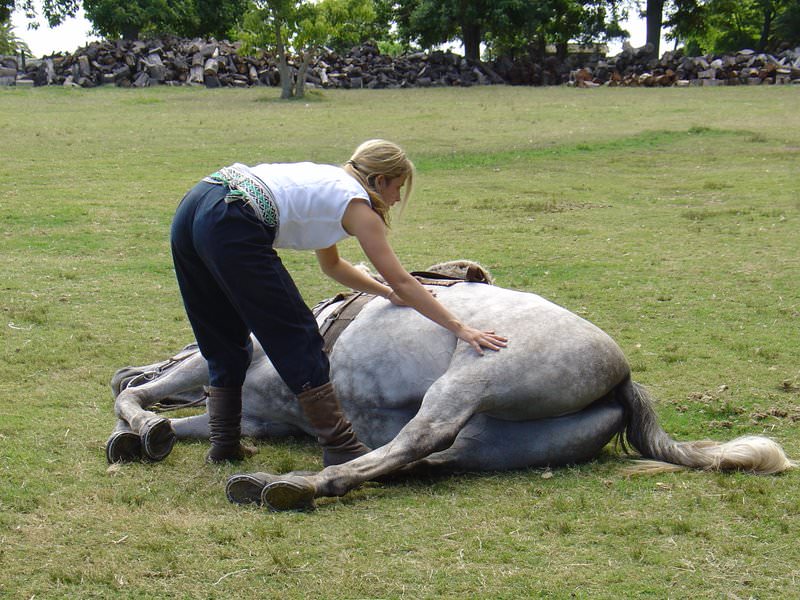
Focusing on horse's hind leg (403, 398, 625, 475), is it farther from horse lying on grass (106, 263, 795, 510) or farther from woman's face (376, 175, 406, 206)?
woman's face (376, 175, 406, 206)

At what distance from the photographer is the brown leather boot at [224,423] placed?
4809mm

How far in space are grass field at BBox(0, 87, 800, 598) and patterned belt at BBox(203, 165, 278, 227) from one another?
1240mm

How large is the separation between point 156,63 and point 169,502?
3577cm

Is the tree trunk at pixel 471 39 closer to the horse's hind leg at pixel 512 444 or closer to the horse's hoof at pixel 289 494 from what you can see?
the horse's hind leg at pixel 512 444

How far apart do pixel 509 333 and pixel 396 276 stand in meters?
0.62

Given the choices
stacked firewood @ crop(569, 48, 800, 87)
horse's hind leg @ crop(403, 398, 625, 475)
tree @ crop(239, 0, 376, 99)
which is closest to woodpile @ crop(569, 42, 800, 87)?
stacked firewood @ crop(569, 48, 800, 87)

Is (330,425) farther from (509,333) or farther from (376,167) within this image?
(376,167)

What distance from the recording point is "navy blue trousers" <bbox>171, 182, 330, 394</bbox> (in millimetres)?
4246

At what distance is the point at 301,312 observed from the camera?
4375 millimetres

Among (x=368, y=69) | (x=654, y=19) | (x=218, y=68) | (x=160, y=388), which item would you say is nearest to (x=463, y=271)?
(x=160, y=388)

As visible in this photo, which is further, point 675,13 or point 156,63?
point 675,13

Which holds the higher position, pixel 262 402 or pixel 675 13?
pixel 675 13

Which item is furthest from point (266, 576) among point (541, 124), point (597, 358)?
point (541, 124)

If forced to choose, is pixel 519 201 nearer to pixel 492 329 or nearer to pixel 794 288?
pixel 794 288
